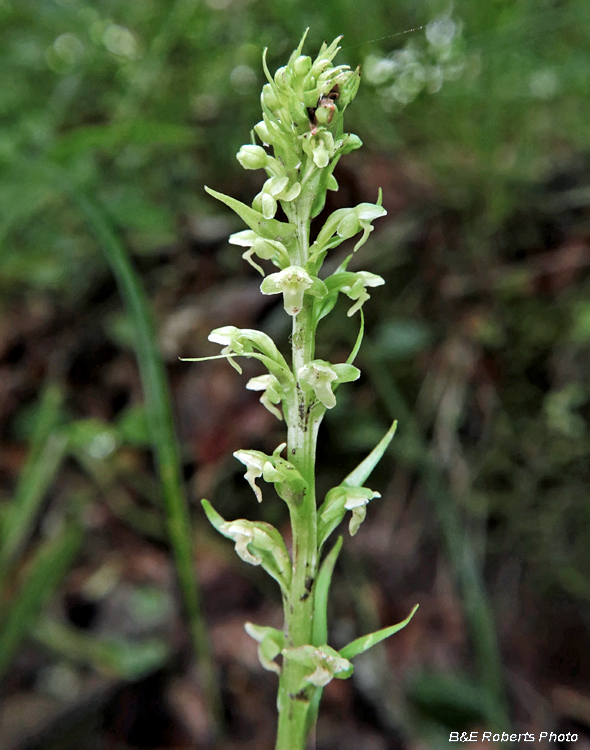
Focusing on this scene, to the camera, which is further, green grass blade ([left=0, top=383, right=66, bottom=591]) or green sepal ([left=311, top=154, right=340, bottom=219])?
green grass blade ([left=0, top=383, right=66, bottom=591])

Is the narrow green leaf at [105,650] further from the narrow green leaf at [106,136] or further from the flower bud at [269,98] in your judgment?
the flower bud at [269,98]

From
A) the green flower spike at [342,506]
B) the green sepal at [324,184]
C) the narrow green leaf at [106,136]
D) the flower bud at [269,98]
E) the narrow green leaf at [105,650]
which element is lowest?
the narrow green leaf at [105,650]

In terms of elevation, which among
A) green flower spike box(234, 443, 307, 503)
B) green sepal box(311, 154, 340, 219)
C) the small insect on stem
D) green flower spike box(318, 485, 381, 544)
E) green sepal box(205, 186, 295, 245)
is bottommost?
green flower spike box(318, 485, 381, 544)

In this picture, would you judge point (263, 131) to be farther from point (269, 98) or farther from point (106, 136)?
point (106, 136)

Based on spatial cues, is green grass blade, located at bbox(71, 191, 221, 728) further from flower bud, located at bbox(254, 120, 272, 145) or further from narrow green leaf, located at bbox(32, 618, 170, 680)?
narrow green leaf, located at bbox(32, 618, 170, 680)

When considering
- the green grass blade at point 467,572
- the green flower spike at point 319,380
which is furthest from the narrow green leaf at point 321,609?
the green grass blade at point 467,572

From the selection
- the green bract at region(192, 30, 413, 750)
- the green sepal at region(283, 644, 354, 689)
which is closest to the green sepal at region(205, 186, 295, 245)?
the green bract at region(192, 30, 413, 750)

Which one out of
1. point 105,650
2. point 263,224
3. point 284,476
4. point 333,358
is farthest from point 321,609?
point 333,358
